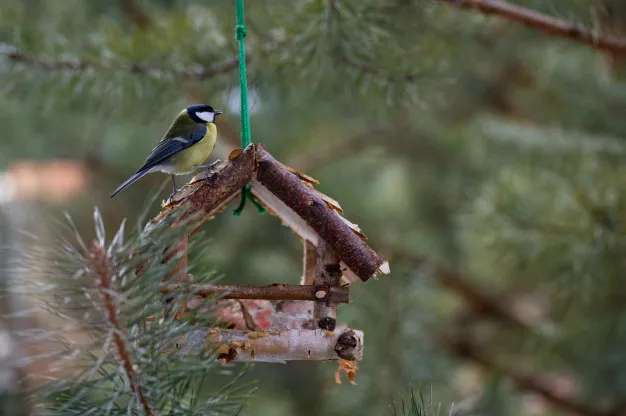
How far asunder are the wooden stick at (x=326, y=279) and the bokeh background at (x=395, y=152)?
0.25m

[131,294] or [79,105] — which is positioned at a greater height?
[79,105]

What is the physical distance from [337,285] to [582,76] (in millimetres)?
1419

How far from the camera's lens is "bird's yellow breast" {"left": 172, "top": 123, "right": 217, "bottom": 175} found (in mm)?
834

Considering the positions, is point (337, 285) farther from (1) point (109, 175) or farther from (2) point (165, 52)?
(1) point (109, 175)

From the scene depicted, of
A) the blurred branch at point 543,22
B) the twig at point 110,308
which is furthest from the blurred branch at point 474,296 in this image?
the twig at point 110,308

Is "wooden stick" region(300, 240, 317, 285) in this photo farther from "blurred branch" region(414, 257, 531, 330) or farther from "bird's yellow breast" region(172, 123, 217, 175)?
"blurred branch" region(414, 257, 531, 330)

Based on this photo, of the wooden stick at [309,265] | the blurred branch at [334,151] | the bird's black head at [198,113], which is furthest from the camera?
the blurred branch at [334,151]

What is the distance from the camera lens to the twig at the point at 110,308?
58 cm

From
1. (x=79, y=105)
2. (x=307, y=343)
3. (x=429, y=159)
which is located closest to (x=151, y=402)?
(x=307, y=343)

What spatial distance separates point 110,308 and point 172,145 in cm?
29

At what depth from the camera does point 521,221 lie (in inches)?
63.1

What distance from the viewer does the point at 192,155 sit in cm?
84

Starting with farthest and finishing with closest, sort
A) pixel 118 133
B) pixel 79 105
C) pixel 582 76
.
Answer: pixel 118 133, pixel 582 76, pixel 79 105

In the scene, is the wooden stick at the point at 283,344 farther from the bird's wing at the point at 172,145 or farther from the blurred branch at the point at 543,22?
the blurred branch at the point at 543,22
